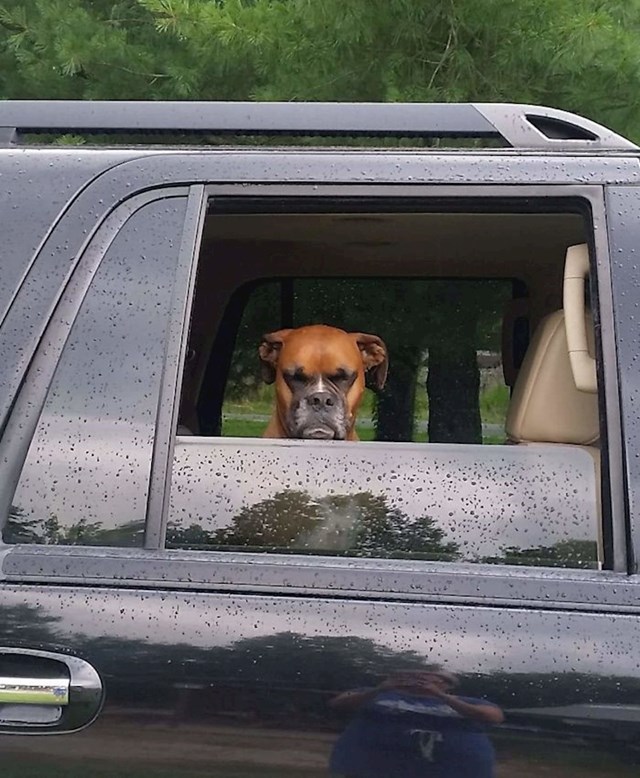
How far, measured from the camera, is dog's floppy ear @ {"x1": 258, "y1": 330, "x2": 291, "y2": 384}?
315 centimetres

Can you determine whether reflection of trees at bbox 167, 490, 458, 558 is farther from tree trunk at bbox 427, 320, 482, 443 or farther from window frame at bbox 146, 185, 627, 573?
tree trunk at bbox 427, 320, 482, 443

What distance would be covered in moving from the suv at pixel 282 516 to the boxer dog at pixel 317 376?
1002 mm

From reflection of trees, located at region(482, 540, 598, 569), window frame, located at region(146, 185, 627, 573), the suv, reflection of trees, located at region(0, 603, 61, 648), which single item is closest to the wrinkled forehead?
the suv

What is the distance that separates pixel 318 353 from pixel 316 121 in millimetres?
1237

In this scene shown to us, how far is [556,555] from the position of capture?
1567 millimetres

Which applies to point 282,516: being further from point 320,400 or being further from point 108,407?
point 320,400

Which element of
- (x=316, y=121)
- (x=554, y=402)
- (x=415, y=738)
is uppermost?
(x=316, y=121)

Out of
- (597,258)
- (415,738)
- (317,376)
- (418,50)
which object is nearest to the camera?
(415,738)

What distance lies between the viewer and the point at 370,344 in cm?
324

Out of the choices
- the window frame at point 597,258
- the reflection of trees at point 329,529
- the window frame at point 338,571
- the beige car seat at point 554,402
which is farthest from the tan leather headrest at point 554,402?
the reflection of trees at point 329,529

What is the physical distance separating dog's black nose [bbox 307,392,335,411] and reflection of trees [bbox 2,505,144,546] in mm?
1415

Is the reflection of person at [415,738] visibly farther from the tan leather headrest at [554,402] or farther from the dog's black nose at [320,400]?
the dog's black nose at [320,400]

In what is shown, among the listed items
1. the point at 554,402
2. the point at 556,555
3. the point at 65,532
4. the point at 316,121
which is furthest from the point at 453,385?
the point at 65,532

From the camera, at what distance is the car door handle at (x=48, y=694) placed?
141 centimetres
